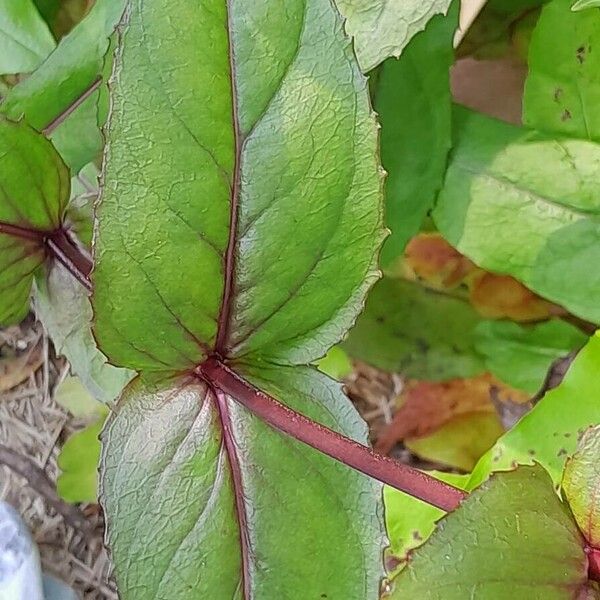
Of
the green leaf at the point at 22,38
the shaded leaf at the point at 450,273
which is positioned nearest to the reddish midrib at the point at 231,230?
the green leaf at the point at 22,38

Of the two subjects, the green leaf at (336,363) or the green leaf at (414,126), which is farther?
the green leaf at (336,363)

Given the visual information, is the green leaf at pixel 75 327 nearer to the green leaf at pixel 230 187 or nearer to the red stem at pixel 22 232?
the red stem at pixel 22 232

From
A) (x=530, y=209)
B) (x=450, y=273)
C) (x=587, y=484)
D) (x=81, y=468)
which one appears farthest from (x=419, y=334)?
(x=587, y=484)

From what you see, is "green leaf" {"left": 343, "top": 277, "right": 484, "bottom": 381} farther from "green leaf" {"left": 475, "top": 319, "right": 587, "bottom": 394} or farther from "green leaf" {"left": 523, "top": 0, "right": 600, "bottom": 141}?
"green leaf" {"left": 523, "top": 0, "right": 600, "bottom": 141}

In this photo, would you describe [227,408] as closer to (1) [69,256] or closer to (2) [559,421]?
(1) [69,256]

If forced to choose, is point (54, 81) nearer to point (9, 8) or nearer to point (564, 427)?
point (9, 8)

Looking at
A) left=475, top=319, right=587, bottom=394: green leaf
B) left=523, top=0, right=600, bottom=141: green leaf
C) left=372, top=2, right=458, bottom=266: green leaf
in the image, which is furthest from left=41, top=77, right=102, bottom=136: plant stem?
left=475, top=319, right=587, bottom=394: green leaf

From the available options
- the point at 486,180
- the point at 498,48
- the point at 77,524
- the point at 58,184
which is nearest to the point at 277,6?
the point at 58,184
